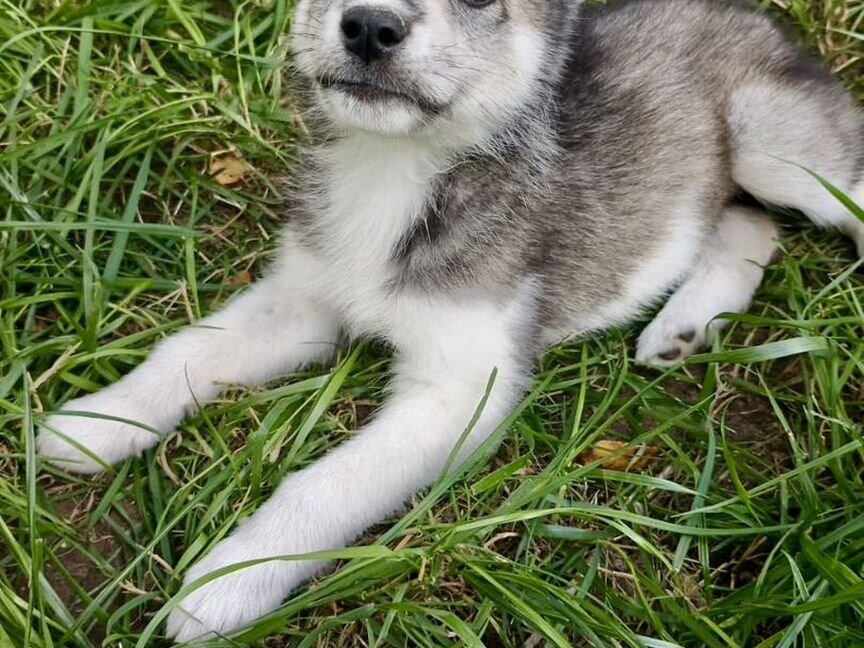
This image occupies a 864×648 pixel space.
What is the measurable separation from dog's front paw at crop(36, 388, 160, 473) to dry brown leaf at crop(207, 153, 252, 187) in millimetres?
1397

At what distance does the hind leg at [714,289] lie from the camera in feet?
14.1

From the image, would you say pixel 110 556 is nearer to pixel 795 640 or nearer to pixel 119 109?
pixel 119 109

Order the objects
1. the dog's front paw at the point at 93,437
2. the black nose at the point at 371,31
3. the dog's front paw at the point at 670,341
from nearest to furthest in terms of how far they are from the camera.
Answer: the black nose at the point at 371,31, the dog's front paw at the point at 93,437, the dog's front paw at the point at 670,341

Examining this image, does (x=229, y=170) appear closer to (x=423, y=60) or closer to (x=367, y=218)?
(x=367, y=218)

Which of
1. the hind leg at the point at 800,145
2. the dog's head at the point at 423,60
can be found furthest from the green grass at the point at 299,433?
the dog's head at the point at 423,60

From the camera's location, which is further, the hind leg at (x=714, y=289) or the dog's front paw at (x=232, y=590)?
the hind leg at (x=714, y=289)

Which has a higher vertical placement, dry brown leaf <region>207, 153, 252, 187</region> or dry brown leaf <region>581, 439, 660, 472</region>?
dry brown leaf <region>581, 439, 660, 472</region>

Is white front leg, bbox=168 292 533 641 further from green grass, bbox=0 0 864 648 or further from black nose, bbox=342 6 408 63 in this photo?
black nose, bbox=342 6 408 63

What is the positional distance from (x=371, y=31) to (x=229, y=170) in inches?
76.9

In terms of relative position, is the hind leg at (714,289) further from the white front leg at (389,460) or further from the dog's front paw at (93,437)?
the dog's front paw at (93,437)

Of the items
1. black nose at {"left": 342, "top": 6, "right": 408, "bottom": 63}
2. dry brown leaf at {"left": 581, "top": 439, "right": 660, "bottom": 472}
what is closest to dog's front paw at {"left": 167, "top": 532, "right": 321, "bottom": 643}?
dry brown leaf at {"left": 581, "top": 439, "right": 660, "bottom": 472}

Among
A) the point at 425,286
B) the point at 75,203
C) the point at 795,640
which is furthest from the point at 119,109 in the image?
the point at 795,640

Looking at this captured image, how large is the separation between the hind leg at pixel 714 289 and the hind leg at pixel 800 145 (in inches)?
7.0

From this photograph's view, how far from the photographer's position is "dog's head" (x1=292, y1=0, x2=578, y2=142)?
304cm
